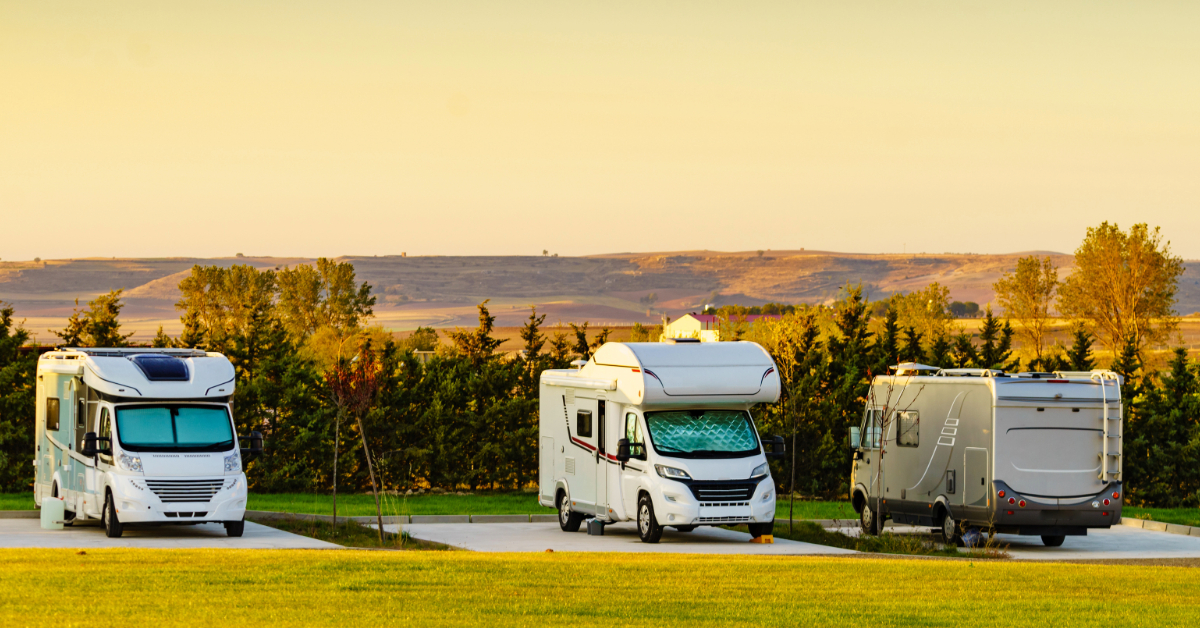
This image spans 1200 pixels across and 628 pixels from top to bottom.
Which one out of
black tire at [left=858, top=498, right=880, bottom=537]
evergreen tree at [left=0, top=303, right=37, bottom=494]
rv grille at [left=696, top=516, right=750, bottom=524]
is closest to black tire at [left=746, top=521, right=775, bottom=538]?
rv grille at [left=696, top=516, right=750, bottom=524]

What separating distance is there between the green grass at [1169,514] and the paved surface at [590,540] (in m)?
8.83

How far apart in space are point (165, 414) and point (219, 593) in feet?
29.2

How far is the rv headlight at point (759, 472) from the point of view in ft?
64.8

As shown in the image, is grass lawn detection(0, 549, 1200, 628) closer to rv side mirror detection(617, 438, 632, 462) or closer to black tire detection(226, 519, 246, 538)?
rv side mirror detection(617, 438, 632, 462)

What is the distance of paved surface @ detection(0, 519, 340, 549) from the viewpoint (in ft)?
58.6

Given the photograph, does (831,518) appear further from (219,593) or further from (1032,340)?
(1032,340)

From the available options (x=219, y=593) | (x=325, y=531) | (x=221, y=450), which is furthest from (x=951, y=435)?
(x=219, y=593)

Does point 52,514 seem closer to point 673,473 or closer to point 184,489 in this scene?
point 184,489

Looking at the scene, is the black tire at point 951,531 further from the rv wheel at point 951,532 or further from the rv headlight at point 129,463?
the rv headlight at point 129,463

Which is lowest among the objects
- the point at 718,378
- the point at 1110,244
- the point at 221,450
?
the point at 221,450

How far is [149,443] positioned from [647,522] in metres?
7.49

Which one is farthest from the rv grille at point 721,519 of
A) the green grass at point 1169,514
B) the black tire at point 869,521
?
the green grass at point 1169,514

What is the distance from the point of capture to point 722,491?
1952cm

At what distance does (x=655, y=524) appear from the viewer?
19.5m
